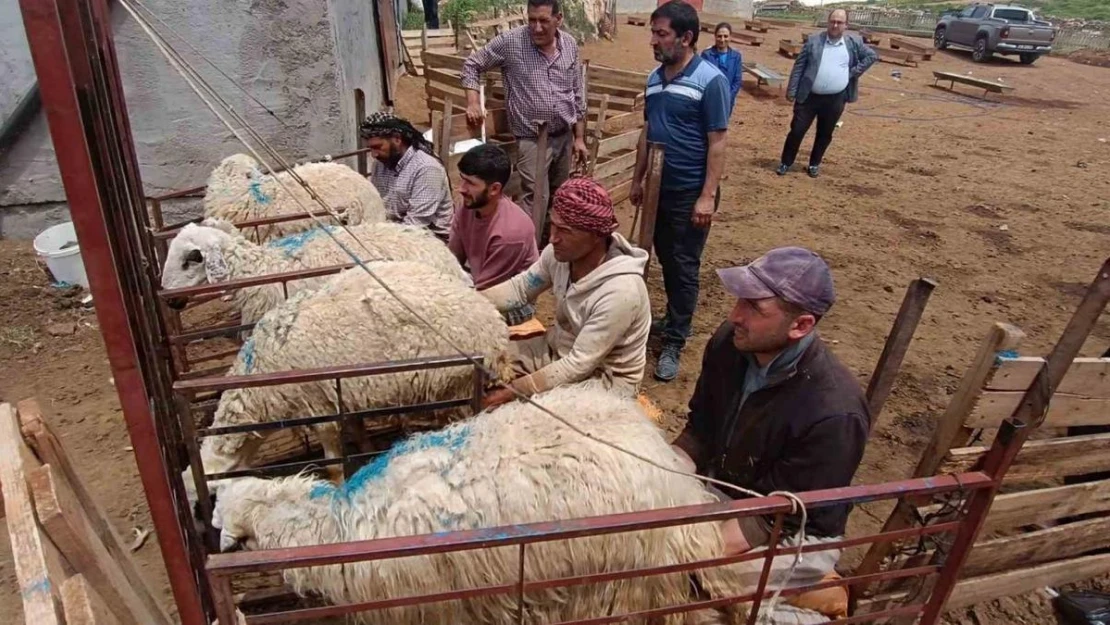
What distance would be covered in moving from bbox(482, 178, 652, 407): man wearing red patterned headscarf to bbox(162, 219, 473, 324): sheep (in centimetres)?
94

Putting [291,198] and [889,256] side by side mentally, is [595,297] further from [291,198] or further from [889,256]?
[889,256]

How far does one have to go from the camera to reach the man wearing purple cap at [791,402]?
2.14m

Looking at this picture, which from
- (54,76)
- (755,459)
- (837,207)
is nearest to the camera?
(54,76)

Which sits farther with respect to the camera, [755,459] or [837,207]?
[837,207]

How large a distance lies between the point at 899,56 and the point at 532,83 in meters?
20.6

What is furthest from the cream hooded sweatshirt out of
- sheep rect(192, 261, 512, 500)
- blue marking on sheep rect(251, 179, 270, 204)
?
blue marking on sheep rect(251, 179, 270, 204)

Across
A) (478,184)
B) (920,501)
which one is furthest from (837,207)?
(920,501)

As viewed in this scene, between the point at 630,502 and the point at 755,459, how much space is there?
52cm

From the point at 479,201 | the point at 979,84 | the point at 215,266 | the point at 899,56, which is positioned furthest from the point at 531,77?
the point at 899,56

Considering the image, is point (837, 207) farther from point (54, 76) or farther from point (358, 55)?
point (54, 76)

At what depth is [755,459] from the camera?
7.73 ft

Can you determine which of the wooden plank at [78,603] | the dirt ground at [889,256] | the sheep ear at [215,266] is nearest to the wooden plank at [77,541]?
the wooden plank at [78,603]

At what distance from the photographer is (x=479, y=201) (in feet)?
12.9

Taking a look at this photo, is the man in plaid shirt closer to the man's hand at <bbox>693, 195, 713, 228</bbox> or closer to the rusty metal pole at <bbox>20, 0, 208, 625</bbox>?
the man's hand at <bbox>693, 195, 713, 228</bbox>
